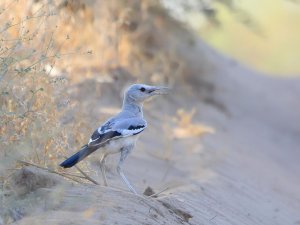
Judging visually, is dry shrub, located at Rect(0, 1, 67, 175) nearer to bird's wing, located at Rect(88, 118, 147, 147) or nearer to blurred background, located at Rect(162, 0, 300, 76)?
bird's wing, located at Rect(88, 118, 147, 147)

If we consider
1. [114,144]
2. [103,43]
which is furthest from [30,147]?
[103,43]

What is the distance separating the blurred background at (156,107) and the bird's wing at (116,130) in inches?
12.4

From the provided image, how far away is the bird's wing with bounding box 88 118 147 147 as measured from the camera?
24.2 ft

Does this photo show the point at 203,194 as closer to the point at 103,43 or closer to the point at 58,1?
the point at 58,1

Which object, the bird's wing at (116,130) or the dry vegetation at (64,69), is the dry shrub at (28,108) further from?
the bird's wing at (116,130)

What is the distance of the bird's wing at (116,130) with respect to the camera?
24.2 ft

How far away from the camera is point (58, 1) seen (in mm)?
9883

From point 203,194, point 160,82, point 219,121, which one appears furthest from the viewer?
point 219,121

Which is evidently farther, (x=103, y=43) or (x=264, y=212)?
(x=103, y=43)

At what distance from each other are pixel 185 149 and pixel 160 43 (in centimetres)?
414

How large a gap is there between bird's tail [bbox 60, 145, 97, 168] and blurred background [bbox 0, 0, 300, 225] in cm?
16

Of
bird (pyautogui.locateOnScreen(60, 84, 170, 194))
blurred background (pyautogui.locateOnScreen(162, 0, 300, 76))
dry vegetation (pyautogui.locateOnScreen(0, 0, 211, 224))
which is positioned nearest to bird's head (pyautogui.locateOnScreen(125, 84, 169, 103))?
bird (pyautogui.locateOnScreen(60, 84, 170, 194))

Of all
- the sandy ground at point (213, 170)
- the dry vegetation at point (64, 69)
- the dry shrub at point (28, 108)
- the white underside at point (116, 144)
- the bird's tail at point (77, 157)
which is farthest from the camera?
the white underside at point (116, 144)

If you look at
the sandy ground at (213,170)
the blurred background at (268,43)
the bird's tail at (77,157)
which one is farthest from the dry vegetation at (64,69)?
the blurred background at (268,43)
